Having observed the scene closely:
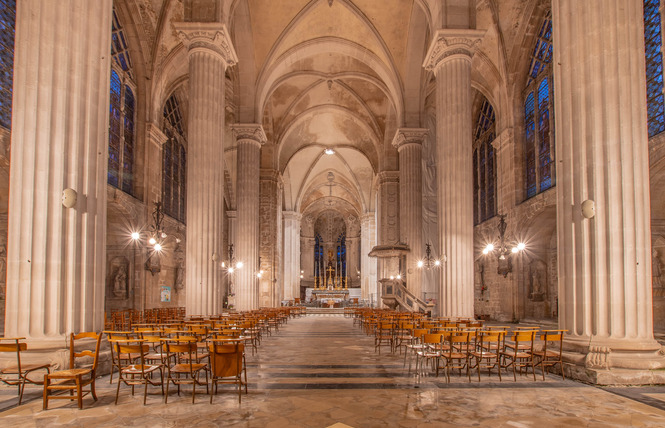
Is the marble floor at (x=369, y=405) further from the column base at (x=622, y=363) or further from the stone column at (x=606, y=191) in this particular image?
the stone column at (x=606, y=191)

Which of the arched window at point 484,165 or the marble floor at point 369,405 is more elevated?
the arched window at point 484,165

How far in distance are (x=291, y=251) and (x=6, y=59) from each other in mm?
34771

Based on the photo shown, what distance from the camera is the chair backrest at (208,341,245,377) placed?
20.8 ft

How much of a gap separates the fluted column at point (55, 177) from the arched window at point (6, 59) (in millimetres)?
6088

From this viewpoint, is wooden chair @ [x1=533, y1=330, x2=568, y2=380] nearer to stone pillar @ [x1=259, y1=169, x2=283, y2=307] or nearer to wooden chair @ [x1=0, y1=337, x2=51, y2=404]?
wooden chair @ [x1=0, y1=337, x2=51, y2=404]

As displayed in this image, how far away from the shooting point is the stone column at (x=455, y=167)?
13.2 m

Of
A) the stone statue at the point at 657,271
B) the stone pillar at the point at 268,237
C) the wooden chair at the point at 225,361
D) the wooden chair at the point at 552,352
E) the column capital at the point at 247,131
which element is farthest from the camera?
the stone pillar at the point at 268,237

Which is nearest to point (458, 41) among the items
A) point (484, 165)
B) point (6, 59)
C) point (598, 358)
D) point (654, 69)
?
point (654, 69)

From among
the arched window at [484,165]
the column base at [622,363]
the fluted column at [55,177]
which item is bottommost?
the column base at [622,363]

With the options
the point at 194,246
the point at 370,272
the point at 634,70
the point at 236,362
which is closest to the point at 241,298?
the point at 194,246

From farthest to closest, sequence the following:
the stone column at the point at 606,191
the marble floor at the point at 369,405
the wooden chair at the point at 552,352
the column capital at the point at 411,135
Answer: the column capital at the point at 411,135
the wooden chair at the point at 552,352
the stone column at the point at 606,191
the marble floor at the point at 369,405

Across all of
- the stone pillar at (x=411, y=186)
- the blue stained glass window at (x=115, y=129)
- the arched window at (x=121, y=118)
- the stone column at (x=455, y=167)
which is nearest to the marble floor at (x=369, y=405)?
the stone column at (x=455, y=167)

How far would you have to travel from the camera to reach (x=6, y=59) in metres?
13.0

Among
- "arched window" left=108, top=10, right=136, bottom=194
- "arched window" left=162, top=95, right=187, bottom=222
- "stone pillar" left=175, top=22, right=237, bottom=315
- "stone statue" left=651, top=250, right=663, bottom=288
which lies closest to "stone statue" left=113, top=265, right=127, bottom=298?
"arched window" left=108, top=10, right=136, bottom=194
